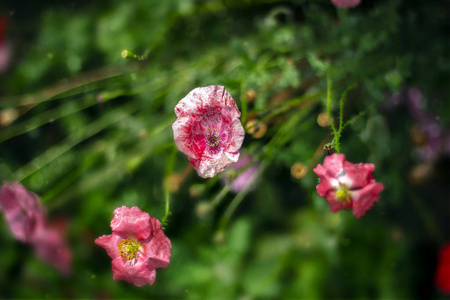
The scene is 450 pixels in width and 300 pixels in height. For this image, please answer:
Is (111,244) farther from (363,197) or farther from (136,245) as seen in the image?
(363,197)

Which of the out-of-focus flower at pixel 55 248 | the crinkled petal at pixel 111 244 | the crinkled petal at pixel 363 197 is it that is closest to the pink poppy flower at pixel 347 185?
the crinkled petal at pixel 363 197

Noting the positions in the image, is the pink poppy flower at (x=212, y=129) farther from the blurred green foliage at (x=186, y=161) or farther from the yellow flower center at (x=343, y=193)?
the blurred green foliage at (x=186, y=161)

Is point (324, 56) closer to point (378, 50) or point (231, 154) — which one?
point (378, 50)

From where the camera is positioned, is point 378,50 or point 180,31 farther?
point 180,31

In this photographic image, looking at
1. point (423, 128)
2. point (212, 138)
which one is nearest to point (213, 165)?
point (212, 138)

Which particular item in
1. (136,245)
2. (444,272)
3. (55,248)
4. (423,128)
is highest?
(55,248)

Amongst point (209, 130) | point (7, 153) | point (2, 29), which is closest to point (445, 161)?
point (209, 130)

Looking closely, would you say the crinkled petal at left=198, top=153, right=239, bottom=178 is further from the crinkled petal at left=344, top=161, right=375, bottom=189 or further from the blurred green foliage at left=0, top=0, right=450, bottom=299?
the blurred green foliage at left=0, top=0, right=450, bottom=299
